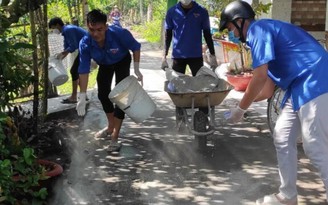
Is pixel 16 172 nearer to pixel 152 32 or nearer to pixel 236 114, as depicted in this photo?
pixel 236 114

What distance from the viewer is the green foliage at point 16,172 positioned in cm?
364

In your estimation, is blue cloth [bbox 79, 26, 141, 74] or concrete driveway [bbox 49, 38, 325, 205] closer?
concrete driveway [bbox 49, 38, 325, 205]

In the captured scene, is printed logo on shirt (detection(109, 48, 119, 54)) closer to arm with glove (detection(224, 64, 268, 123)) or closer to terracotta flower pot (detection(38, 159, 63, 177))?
terracotta flower pot (detection(38, 159, 63, 177))

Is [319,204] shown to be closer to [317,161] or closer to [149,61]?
[317,161]

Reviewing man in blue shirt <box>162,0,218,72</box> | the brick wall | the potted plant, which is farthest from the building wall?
the potted plant

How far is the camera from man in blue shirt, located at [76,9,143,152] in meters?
5.79

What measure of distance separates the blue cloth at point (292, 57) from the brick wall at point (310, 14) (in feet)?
26.0

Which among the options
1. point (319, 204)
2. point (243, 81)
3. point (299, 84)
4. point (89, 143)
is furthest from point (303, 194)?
point (243, 81)

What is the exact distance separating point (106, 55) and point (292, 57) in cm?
278

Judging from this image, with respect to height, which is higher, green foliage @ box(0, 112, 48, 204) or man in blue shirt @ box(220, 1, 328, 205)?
man in blue shirt @ box(220, 1, 328, 205)

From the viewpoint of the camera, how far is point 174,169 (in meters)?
5.64

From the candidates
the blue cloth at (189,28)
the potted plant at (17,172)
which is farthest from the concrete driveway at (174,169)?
the blue cloth at (189,28)

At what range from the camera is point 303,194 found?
4.84 metres

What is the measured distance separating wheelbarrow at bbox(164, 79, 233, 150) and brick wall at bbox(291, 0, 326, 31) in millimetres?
6205
